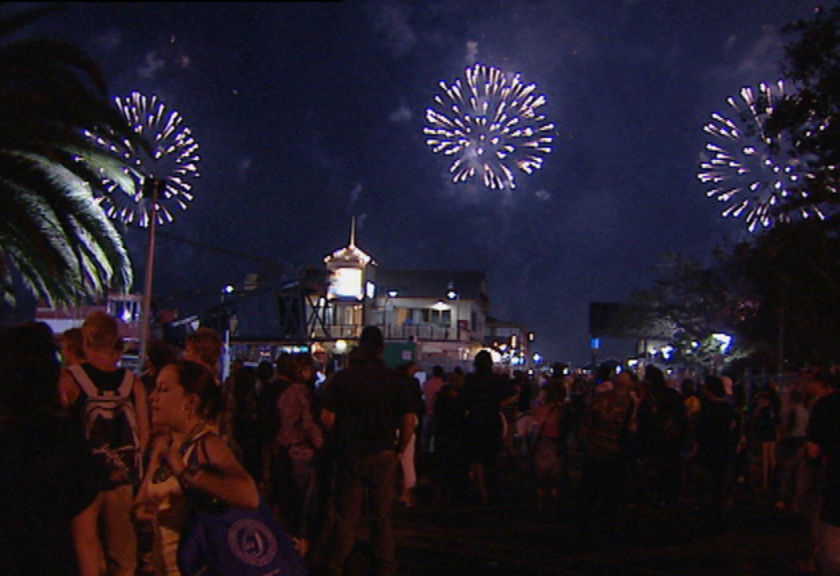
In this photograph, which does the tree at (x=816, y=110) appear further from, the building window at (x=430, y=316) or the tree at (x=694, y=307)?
the building window at (x=430, y=316)

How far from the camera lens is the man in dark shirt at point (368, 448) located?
23.6 ft

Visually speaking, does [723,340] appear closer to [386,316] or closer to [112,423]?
[386,316]

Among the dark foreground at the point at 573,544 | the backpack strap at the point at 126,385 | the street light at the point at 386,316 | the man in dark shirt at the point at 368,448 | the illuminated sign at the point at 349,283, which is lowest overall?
the dark foreground at the point at 573,544

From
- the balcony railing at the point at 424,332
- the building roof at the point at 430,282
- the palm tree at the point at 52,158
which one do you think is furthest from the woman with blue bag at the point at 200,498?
the building roof at the point at 430,282

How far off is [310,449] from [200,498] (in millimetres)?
4731

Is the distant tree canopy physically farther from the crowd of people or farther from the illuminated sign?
the illuminated sign

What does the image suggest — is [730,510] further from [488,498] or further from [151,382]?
[151,382]

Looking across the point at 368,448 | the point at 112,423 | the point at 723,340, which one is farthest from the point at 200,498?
the point at 723,340

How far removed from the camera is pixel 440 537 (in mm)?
10195

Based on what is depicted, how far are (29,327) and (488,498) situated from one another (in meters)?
10.5

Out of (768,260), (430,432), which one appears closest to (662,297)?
(768,260)

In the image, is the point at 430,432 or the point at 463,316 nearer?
the point at 430,432

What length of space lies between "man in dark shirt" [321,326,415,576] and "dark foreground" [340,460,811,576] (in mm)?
1070

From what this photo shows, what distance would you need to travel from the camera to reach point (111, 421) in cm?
559
